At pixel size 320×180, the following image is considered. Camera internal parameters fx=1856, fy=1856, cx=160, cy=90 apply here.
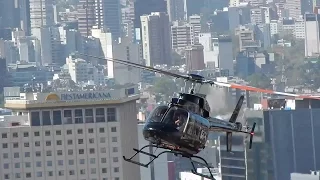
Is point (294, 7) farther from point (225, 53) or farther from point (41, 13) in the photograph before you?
point (225, 53)

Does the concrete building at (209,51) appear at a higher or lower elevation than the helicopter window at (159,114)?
lower

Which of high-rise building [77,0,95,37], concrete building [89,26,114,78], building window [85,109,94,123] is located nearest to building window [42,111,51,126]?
building window [85,109,94,123]

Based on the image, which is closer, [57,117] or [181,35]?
[57,117]

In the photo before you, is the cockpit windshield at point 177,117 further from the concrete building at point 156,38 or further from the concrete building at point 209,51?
the concrete building at point 156,38

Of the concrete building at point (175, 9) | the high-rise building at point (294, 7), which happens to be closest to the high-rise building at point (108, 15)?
the concrete building at point (175, 9)

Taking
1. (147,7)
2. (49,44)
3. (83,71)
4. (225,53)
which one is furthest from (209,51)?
(147,7)

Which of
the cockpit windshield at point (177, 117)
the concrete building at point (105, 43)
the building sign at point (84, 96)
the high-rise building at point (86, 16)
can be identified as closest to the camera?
the cockpit windshield at point (177, 117)
